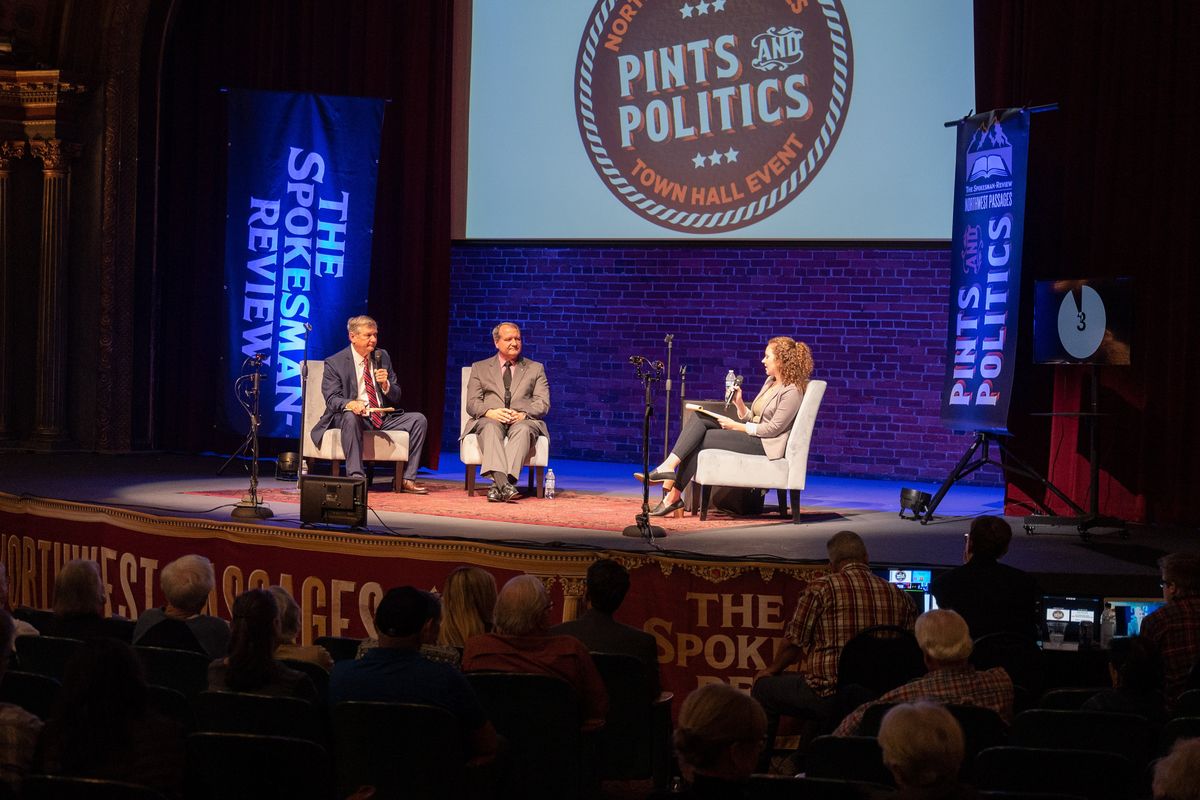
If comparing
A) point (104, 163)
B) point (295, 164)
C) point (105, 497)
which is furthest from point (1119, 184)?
point (104, 163)

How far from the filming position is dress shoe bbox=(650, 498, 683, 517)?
7.67 meters

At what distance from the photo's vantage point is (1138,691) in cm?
341

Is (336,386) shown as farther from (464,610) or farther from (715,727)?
(715,727)

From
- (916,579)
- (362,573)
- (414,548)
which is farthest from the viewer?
(362,573)

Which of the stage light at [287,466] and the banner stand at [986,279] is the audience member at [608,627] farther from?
the stage light at [287,466]

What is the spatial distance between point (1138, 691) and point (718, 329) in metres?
6.98

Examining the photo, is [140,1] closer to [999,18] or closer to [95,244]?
[95,244]

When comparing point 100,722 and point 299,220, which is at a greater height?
point 299,220

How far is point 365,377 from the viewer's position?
28.0ft

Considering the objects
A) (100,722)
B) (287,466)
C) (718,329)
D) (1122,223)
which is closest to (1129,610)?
(1122,223)

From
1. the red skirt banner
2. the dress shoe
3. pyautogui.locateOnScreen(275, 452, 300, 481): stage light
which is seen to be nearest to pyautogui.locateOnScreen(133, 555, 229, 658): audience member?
the red skirt banner

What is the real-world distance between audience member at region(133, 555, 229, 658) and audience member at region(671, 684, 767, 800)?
2.10 meters

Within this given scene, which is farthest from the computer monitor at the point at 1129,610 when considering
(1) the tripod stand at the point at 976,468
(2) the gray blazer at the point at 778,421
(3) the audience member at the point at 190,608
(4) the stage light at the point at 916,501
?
(3) the audience member at the point at 190,608

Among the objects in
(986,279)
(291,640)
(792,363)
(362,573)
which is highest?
(986,279)
